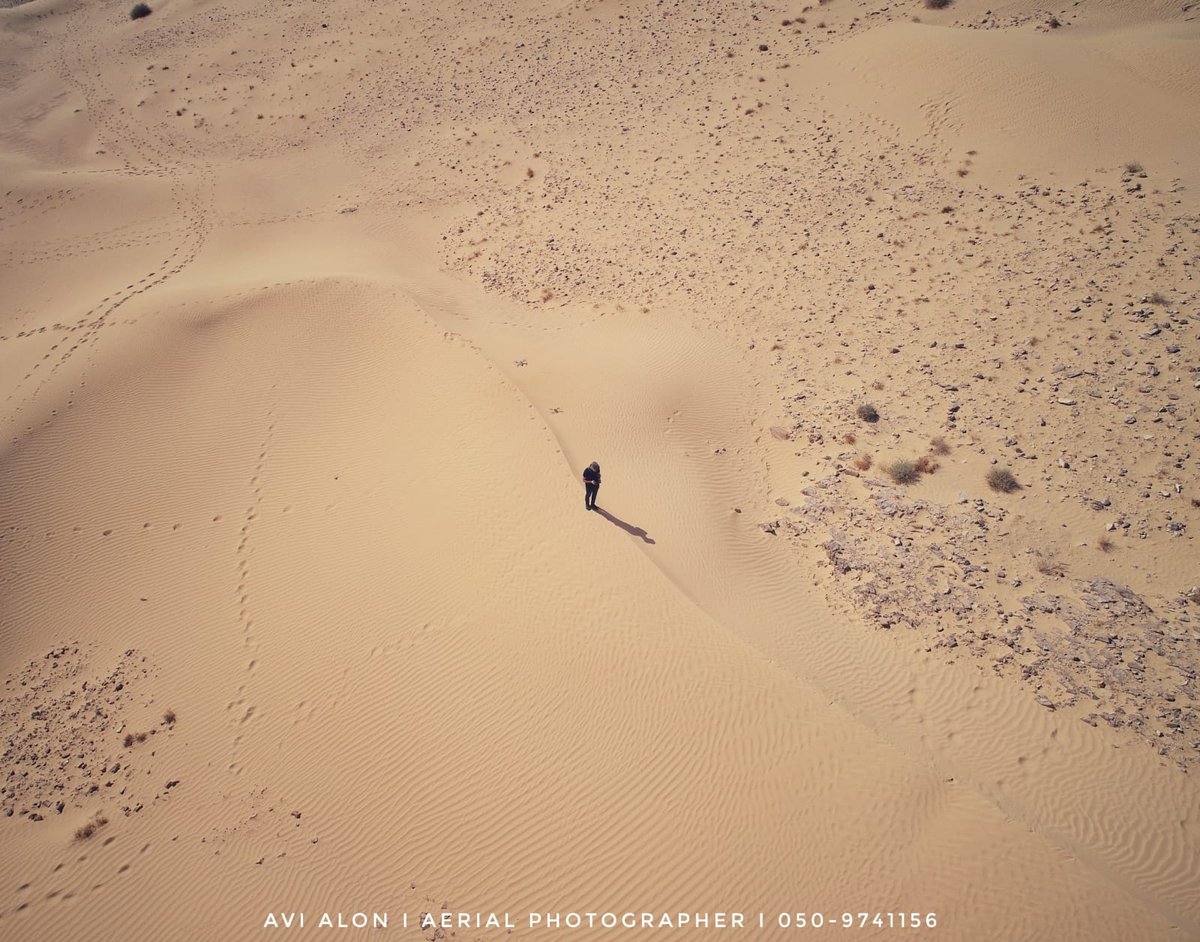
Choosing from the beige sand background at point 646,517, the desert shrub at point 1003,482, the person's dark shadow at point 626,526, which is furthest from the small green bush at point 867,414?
the person's dark shadow at point 626,526

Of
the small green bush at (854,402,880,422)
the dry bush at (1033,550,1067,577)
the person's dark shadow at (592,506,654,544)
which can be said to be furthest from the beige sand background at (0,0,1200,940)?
the small green bush at (854,402,880,422)

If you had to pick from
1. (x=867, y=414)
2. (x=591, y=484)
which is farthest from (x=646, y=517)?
(x=867, y=414)

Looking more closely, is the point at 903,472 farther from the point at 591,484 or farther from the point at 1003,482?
the point at 591,484

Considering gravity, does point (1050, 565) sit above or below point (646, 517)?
below

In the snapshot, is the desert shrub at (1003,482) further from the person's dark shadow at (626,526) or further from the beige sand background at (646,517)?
the person's dark shadow at (626,526)

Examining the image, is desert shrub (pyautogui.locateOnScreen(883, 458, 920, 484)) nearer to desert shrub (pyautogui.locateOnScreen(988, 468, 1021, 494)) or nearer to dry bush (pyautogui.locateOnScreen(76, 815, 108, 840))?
desert shrub (pyautogui.locateOnScreen(988, 468, 1021, 494))

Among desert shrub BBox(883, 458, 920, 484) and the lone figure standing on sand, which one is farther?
desert shrub BBox(883, 458, 920, 484)
